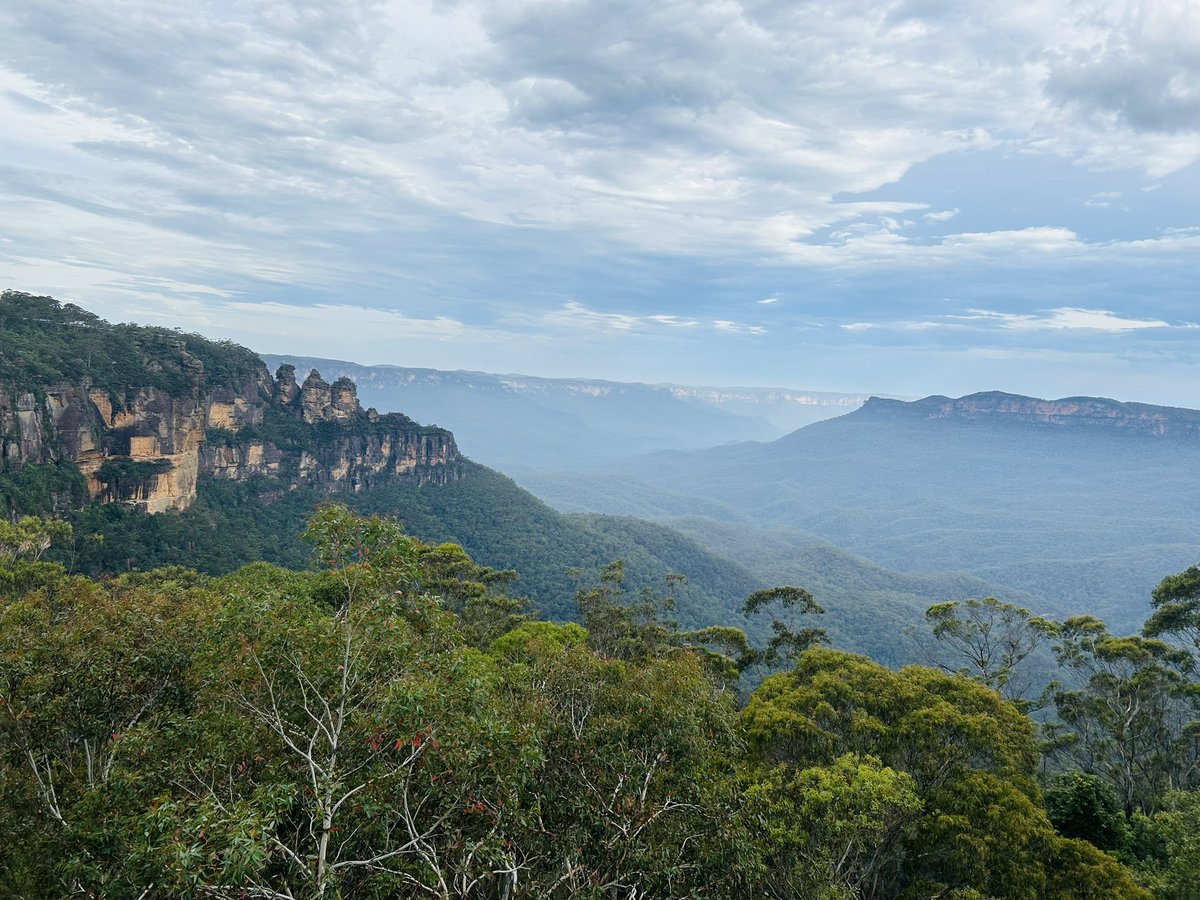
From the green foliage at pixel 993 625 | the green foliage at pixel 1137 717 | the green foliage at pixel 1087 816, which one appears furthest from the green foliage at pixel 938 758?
the green foliage at pixel 1137 717

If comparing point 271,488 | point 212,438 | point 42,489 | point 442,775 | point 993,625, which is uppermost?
point 442,775

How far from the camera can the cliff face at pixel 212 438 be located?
182 feet

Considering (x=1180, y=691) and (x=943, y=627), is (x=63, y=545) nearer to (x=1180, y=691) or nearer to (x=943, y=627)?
(x=943, y=627)

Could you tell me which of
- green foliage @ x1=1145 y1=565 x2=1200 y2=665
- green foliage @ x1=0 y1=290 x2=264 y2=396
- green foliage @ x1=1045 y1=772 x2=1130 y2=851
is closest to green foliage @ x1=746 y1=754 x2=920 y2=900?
green foliage @ x1=1045 y1=772 x2=1130 y2=851

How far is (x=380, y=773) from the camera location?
30.2 ft

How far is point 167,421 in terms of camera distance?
6725cm

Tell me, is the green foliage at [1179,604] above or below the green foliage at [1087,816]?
above

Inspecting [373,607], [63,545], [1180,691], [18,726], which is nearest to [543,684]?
[373,607]

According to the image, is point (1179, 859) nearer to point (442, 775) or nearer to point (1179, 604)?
point (442, 775)

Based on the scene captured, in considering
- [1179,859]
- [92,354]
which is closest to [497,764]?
[1179,859]

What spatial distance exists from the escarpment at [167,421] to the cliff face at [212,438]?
14 centimetres

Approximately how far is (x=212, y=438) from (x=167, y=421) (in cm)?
1484

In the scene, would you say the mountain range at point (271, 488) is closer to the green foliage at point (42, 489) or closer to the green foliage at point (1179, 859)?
the green foliage at point (42, 489)

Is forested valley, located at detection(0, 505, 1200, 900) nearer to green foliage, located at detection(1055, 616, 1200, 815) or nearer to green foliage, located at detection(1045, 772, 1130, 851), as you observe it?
green foliage, located at detection(1045, 772, 1130, 851)
